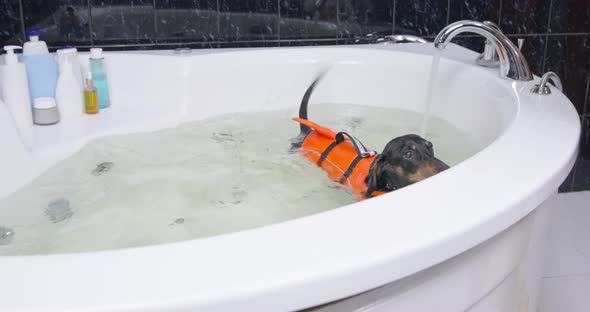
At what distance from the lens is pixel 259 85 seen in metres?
2.04

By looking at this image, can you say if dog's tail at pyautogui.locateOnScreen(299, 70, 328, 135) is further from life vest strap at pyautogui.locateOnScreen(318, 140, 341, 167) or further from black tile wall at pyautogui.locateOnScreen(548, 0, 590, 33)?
black tile wall at pyautogui.locateOnScreen(548, 0, 590, 33)

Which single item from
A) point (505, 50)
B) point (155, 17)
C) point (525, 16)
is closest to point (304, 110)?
point (505, 50)

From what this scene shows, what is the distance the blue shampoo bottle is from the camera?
187 cm

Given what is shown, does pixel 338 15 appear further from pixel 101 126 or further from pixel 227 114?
pixel 101 126

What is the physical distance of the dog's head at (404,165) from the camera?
115 centimetres

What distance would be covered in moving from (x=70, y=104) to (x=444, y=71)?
3.85 ft

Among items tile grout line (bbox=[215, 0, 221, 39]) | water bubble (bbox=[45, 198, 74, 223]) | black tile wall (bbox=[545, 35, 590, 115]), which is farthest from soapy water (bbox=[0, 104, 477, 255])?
black tile wall (bbox=[545, 35, 590, 115])

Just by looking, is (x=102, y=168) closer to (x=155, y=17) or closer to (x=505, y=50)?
(x=155, y=17)

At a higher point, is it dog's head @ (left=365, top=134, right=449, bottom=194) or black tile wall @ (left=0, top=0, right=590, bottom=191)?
black tile wall @ (left=0, top=0, right=590, bottom=191)

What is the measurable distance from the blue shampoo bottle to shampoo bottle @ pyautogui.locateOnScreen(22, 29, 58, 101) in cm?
12

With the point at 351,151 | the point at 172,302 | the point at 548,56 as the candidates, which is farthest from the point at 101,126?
the point at 548,56

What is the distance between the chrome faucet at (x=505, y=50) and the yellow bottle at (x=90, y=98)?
3.41ft

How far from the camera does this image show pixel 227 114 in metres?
1.97

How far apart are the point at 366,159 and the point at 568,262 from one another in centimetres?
106
